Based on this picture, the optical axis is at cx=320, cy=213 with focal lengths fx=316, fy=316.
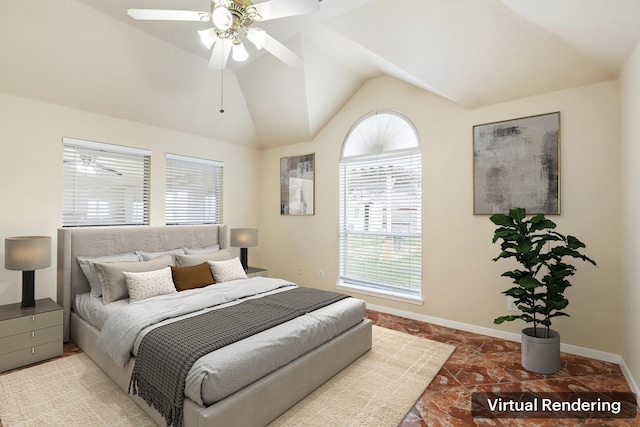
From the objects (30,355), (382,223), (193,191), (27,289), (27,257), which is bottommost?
(30,355)

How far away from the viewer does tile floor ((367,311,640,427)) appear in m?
2.06

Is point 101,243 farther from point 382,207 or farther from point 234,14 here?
point 382,207

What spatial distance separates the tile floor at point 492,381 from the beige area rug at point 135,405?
0.37 ft

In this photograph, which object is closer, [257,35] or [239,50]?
[257,35]

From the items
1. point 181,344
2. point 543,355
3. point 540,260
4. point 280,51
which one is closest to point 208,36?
point 280,51

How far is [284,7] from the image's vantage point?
6.68ft

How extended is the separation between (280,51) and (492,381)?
10.3ft

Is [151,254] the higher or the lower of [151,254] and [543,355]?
the higher

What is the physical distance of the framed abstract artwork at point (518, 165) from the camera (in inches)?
123

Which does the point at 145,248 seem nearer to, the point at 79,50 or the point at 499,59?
the point at 79,50

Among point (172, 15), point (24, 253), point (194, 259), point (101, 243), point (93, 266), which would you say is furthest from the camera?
point (194, 259)

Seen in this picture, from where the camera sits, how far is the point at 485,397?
231 cm

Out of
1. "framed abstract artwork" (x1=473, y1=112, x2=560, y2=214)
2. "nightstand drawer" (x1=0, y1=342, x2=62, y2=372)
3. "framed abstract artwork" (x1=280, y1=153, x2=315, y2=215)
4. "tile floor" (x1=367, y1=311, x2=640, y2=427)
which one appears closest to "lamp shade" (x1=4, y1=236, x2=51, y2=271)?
"nightstand drawer" (x1=0, y1=342, x2=62, y2=372)

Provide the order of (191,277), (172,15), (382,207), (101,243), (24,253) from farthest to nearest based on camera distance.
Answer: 1. (382,207)
2. (101,243)
3. (191,277)
4. (24,253)
5. (172,15)
